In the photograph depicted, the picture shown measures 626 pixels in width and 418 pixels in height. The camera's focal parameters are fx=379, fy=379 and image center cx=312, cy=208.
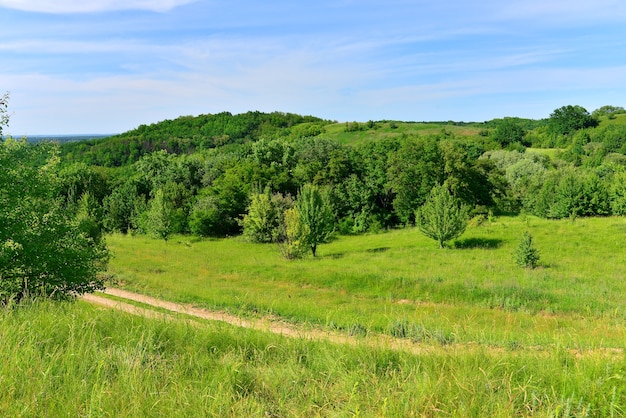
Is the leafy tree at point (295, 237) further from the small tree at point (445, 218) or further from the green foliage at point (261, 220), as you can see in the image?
the green foliage at point (261, 220)

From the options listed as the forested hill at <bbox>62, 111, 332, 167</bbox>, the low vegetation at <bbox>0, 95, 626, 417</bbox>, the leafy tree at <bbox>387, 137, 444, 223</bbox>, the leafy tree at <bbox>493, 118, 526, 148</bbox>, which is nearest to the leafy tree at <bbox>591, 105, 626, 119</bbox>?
the leafy tree at <bbox>493, 118, 526, 148</bbox>

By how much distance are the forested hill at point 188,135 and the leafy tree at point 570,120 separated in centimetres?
6890

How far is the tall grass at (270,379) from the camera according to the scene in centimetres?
268

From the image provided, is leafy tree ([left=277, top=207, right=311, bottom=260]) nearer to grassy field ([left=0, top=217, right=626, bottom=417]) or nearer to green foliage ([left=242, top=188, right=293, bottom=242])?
green foliage ([left=242, top=188, right=293, bottom=242])

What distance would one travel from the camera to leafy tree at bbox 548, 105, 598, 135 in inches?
4274

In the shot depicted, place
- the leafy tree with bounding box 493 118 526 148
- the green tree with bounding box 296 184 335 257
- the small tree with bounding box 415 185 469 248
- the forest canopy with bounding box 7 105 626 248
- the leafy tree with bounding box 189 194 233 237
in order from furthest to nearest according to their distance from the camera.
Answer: the leafy tree with bounding box 493 118 526 148 < the leafy tree with bounding box 189 194 233 237 < the forest canopy with bounding box 7 105 626 248 < the green tree with bounding box 296 184 335 257 < the small tree with bounding box 415 185 469 248

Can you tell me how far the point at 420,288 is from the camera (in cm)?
1920

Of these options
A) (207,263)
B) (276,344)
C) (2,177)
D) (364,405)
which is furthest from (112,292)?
(364,405)

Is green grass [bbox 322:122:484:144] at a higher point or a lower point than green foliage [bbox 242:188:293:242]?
higher

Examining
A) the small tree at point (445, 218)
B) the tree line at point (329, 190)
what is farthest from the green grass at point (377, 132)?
the small tree at point (445, 218)

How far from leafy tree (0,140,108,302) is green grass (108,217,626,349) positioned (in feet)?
16.3

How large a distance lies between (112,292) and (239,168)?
3889 centimetres

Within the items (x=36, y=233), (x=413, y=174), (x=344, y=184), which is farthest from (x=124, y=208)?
(x=36, y=233)

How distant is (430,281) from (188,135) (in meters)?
121
